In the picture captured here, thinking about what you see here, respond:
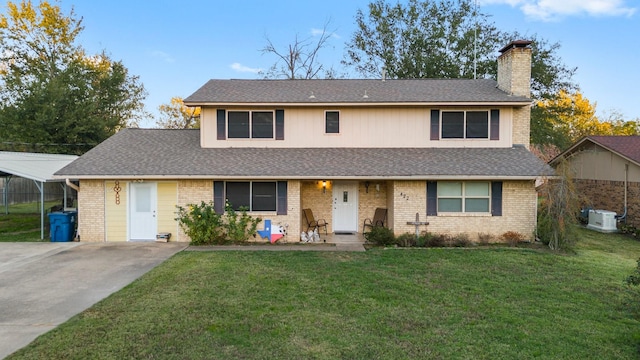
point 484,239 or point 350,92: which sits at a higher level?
point 350,92

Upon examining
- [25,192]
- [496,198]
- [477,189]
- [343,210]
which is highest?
[477,189]

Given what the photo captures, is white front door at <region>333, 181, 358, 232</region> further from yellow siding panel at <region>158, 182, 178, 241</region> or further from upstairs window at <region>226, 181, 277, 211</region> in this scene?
yellow siding panel at <region>158, 182, 178, 241</region>

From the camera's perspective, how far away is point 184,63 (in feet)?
82.1

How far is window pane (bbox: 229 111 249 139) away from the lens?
1332 cm

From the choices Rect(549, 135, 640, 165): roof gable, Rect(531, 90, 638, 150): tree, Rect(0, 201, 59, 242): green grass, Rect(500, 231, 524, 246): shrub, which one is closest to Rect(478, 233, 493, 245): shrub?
Rect(500, 231, 524, 246): shrub

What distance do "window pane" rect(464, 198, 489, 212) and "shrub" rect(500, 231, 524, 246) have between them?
3.11 ft

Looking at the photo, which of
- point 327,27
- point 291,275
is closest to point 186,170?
point 291,275

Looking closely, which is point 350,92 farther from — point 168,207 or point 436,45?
point 436,45

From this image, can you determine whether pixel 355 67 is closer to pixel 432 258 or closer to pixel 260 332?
pixel 432 258

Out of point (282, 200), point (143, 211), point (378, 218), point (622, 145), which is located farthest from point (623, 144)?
point (143, 211)

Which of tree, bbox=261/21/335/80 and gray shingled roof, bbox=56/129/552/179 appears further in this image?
tree, bbox=261/21/335/80

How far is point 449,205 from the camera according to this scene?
1195 cm

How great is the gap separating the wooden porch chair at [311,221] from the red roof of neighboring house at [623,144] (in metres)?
11.9

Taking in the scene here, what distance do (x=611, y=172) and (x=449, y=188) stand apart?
8793 mm
